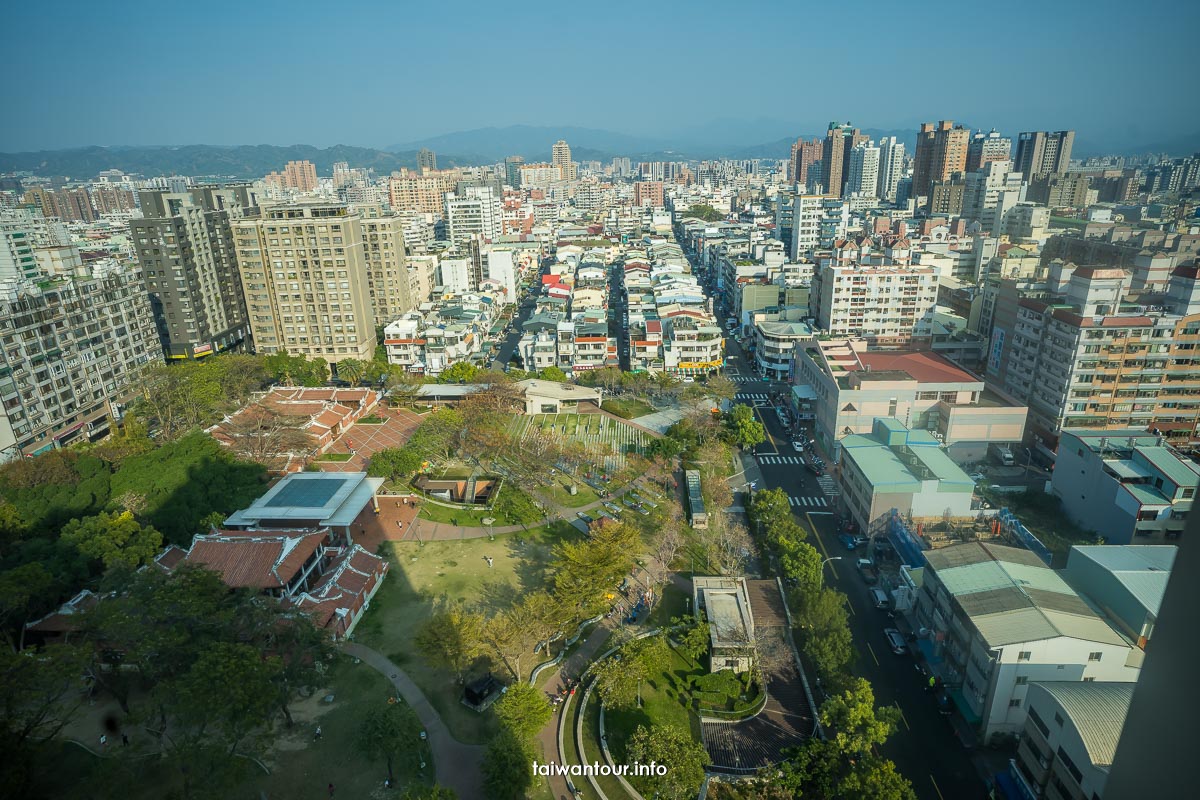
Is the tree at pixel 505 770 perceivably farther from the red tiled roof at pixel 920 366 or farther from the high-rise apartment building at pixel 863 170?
the high-rise apartment building at pixel 863 170

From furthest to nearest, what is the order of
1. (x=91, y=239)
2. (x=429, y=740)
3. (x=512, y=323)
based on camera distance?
1. (x=91, y=239)
2. (x=512, y=323)
3. (x=429, y=740)

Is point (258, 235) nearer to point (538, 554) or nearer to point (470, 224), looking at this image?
point (538, 554)

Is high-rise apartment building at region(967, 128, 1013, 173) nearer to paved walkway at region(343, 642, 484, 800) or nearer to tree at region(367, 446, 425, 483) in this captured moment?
tree at region(367, 446, 425, 483)

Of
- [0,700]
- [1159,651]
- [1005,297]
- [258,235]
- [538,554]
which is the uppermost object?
[1159,651]

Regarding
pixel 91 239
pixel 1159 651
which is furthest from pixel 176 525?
pixel 91 239

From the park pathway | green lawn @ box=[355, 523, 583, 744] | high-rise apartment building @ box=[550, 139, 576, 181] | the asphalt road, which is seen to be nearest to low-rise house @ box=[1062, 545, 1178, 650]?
the asphalt road

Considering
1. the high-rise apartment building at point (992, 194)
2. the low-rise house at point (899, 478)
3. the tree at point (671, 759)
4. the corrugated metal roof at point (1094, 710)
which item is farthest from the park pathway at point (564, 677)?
the high-rise apartment building at point (992, 194)

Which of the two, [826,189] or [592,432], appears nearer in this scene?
[592,432]
